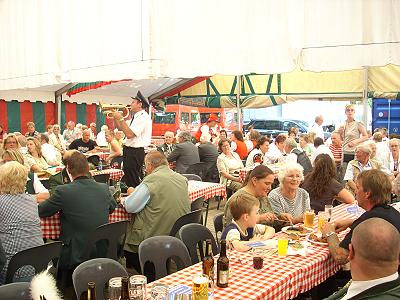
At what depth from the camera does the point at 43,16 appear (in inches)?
104

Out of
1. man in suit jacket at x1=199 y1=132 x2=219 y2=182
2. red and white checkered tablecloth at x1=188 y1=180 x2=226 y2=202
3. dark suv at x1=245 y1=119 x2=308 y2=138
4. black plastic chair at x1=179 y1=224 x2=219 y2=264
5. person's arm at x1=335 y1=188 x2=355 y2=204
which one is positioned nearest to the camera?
black plastic chair at x1=179 y1=224 x2=219 y2=264

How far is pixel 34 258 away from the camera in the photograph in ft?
9.97

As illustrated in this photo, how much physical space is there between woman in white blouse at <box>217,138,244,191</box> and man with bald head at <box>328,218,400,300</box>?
5161 millimetres

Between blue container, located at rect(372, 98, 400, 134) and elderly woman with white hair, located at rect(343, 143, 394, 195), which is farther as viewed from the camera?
blue container, located at rect(372, 98, 400, 134)

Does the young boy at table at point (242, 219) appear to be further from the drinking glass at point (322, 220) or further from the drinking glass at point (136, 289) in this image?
the drinking glass at point (136, 289)

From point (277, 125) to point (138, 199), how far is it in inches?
490

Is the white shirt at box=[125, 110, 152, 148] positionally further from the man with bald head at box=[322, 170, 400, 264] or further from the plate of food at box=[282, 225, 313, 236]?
the man with bald head at box=[322, 170, 400, 264]

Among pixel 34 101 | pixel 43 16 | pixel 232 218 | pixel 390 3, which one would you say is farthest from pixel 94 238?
pixel 34 101

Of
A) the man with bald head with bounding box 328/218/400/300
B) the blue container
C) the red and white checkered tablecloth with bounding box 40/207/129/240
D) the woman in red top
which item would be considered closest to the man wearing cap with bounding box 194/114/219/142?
the woman in red top

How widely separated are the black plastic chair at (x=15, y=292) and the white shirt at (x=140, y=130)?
12.5 feet

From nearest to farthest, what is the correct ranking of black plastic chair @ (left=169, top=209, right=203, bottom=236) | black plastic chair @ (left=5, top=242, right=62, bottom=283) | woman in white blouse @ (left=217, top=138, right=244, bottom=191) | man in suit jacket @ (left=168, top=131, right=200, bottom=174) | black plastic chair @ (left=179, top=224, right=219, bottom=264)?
1. black plastic chair @ (left=5, top=242, right=62, bottom=283)
2. black plastic chair @ (left=179, top=224, right=219, bottom=264)
3. black plastic chair @ (left=169, top=209, right=203, bottom=236)
4. woman in white blouse @ (left=217, top=138, right=244, bottom=191)
5. man in suit jacket @ (left=168, top=131, right=200, bottom=174)

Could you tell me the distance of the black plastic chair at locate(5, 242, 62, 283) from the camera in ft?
9.75

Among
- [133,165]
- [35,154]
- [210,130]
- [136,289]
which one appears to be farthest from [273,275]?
[210,130]

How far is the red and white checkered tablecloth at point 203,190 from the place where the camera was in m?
5.65
